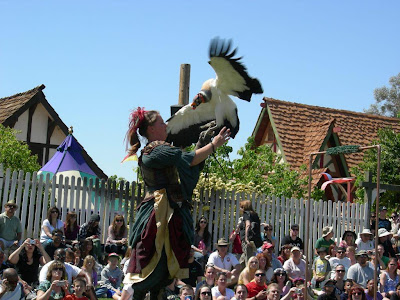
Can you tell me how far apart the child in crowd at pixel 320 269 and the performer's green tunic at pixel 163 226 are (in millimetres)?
6481

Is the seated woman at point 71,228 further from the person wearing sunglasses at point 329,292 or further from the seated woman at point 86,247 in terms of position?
the person wearing sunglasses at point 329,292

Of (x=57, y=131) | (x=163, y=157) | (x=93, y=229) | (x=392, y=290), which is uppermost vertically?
(x=57, y=131)

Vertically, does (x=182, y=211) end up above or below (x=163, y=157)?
below

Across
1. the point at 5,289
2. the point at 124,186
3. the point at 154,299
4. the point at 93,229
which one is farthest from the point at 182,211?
the point at 124,186

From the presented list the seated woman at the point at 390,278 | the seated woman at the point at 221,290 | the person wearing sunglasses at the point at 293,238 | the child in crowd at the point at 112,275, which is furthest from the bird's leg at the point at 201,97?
the seated woman at the point at 390,278

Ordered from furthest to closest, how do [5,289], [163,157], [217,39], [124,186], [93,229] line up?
[124,186], [93,229], [217,39], [5,289], [163,157]

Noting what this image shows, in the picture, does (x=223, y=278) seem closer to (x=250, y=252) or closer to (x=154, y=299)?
(x=250, y=252)

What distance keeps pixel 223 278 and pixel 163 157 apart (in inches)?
171

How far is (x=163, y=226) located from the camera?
190 inches

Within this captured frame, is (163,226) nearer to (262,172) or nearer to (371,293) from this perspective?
(371,293)

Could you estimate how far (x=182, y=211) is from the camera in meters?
4.90

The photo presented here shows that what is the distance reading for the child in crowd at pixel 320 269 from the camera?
1099cm

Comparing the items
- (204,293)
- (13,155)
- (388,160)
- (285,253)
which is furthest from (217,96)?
(388,160)

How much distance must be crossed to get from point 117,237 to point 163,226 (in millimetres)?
5723
